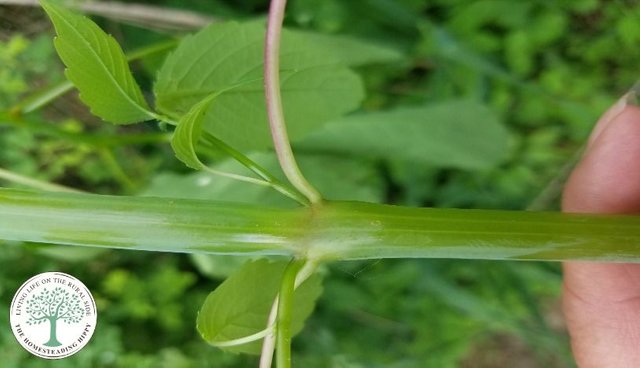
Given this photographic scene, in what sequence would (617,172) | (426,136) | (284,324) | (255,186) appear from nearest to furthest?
(284,324), (617,172), (255,186), (426,136)

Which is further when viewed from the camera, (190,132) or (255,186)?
(255,186)

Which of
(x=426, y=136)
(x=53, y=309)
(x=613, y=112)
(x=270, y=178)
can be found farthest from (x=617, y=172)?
(x=53, y=309)

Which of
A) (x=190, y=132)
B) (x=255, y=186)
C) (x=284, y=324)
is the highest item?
(x=255, y=186)

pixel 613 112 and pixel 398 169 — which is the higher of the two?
pixel 398 169

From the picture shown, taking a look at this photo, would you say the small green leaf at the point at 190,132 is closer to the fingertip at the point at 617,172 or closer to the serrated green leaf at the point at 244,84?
the serrated green leaf at the point at 244,84

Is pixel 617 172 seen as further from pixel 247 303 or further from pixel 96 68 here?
pixel 96 68

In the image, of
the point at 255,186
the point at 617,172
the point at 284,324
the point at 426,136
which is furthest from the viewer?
the point at 426,136
